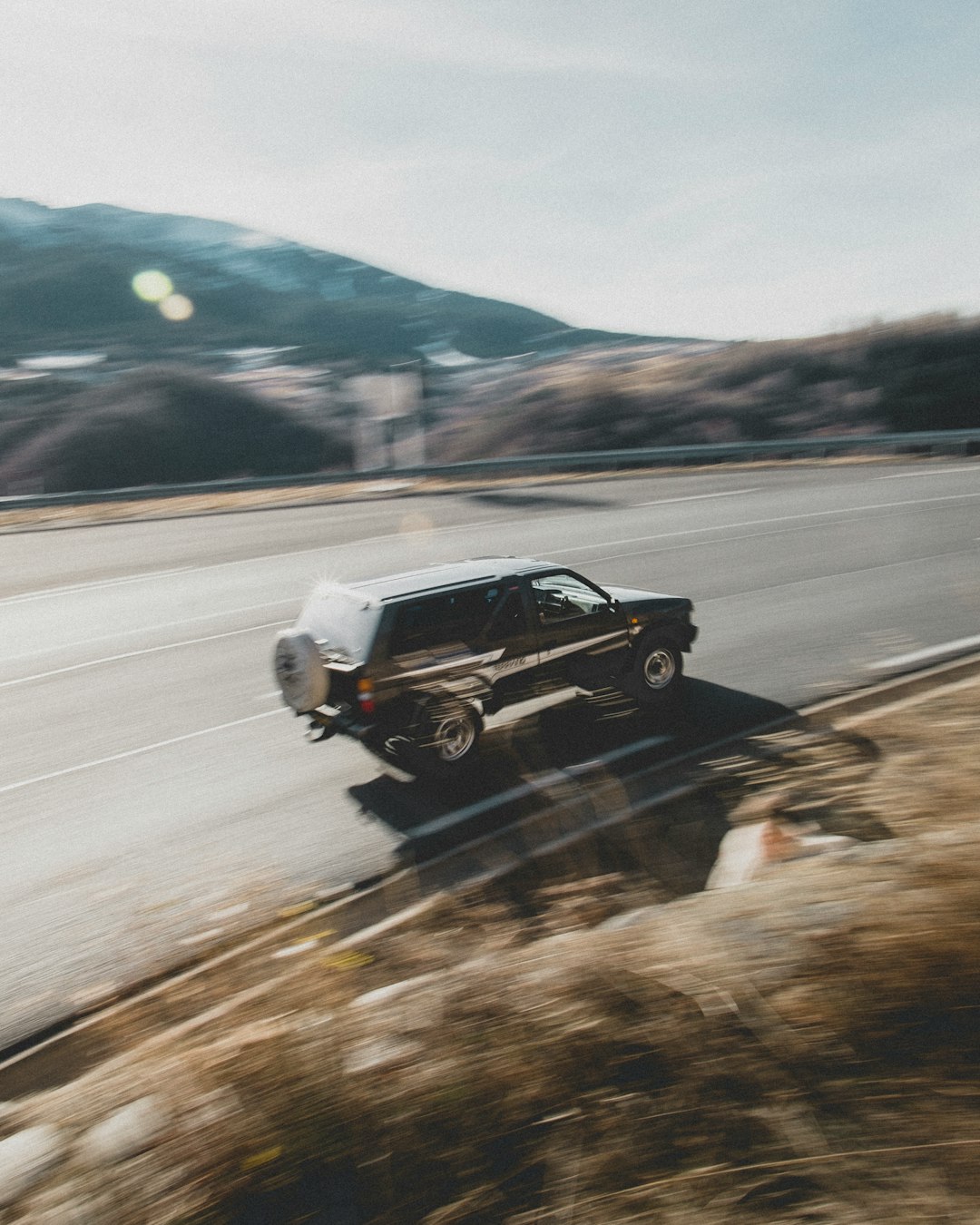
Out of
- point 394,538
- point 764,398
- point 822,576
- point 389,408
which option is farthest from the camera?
point 764,398

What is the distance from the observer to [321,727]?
7.24 meters

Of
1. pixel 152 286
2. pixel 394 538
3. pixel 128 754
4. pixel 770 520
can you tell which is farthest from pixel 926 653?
pixel 152 286

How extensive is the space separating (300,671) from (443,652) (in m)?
1.18

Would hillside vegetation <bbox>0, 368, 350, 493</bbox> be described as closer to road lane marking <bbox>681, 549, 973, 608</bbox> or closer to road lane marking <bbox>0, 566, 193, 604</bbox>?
road lane marking <bbox>0, 566, 193, 604</bbox>

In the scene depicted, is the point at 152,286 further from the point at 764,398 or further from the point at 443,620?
the point at 443,620

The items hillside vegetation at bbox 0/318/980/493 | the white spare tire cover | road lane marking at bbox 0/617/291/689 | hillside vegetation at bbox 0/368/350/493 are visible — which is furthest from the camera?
hillside vegetation at bbox 0/368/350/493

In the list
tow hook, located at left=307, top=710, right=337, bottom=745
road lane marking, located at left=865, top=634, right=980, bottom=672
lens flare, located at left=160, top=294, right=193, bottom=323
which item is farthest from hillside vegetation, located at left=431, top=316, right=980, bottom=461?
lens flare, located at left=160, top=294, right=193, bottom=323

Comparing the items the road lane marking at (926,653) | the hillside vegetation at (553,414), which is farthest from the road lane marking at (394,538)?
the hillside vegetation at (553,414)

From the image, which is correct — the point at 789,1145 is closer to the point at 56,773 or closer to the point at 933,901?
the point at 933,901

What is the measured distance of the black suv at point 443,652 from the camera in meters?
6.82

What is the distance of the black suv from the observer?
6820 mm

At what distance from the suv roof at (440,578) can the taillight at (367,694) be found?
723 mm

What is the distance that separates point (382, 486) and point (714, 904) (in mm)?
23099

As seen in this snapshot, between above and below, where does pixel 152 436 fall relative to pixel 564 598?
above
